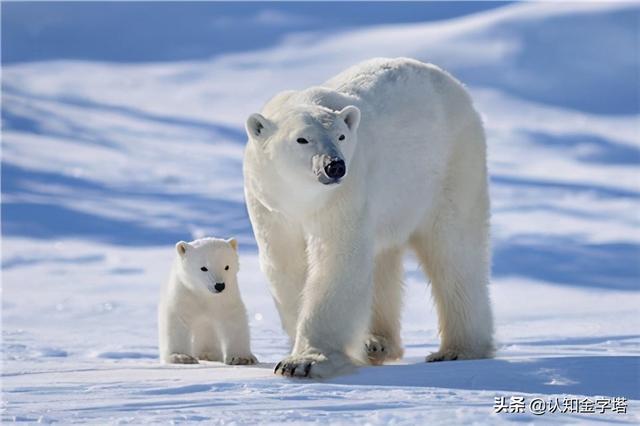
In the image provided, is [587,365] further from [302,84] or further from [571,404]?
[302,84]

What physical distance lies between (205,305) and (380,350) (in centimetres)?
101

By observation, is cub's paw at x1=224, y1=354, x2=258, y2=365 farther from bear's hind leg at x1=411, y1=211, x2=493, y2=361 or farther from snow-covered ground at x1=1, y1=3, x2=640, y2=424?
bear's hind leg at x1=411, y1=211, x2=493, y2=361

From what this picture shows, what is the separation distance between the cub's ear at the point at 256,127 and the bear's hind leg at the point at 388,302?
1.40 meters

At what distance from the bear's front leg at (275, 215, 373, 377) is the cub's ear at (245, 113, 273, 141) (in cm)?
49

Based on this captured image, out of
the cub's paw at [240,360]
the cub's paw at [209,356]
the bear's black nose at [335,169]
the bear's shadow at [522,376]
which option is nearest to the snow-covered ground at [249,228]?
the bear's shadow at [522,376]

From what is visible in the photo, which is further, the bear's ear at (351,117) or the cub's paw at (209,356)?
the cub's paw at (209,356)

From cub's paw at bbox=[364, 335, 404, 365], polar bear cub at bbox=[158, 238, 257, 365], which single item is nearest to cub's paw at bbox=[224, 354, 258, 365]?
polar bear cub at bbox=[158, 238, 257, 365]

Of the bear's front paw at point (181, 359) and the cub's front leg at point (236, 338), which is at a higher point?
the cub's front leg at point (236, 338)

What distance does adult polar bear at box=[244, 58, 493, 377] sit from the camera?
17.1ft

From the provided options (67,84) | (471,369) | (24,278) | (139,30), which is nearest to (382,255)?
(471,369)

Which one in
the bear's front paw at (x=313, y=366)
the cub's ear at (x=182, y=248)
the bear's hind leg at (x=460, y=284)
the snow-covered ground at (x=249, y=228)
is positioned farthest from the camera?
the cub's ear at (x=182, y=248)

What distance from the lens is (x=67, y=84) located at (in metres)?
26.8

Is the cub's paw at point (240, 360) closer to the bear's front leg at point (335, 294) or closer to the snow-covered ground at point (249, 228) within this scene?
the snow-covered ground at point (249, 228)

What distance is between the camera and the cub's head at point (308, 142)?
495 centimetres
